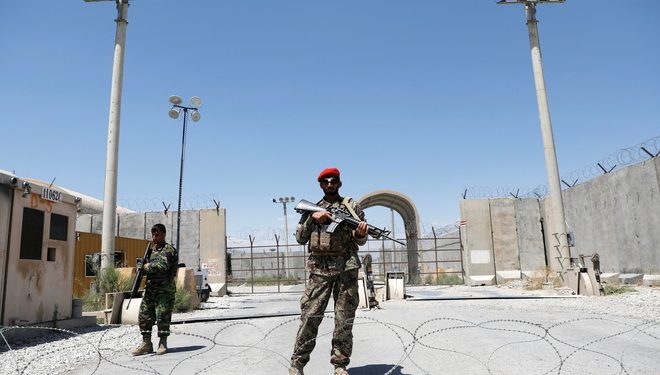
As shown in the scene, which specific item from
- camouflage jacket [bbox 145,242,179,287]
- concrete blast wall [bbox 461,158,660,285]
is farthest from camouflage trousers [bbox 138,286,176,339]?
concrete blast wall [bbox 461,158,660,285]

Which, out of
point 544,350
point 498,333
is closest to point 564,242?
point 498,333

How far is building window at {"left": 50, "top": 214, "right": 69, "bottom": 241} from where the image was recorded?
8156 mm

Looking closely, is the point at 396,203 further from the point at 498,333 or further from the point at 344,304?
the point at 344,304

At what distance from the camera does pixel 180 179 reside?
16.5 m

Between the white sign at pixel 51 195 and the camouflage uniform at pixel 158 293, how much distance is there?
3.30m

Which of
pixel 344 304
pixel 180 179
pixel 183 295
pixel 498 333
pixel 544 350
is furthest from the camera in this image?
pixel 180 179

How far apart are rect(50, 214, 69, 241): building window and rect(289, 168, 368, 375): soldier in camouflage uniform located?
19.8ft

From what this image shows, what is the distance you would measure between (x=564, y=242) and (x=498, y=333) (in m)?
9.87

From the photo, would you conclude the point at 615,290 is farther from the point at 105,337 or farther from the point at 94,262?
the point at 94,262

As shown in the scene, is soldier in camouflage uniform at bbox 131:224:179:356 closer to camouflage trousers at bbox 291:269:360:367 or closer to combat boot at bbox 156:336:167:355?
combat boot at bbox 156:336:167:355

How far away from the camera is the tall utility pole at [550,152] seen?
585 inches

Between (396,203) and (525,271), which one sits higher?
(396,203)

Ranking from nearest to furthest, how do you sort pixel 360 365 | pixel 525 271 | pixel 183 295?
pixel 360 365 < pixel 183 295 < pixel 525 271

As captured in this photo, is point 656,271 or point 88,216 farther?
point 88,216
